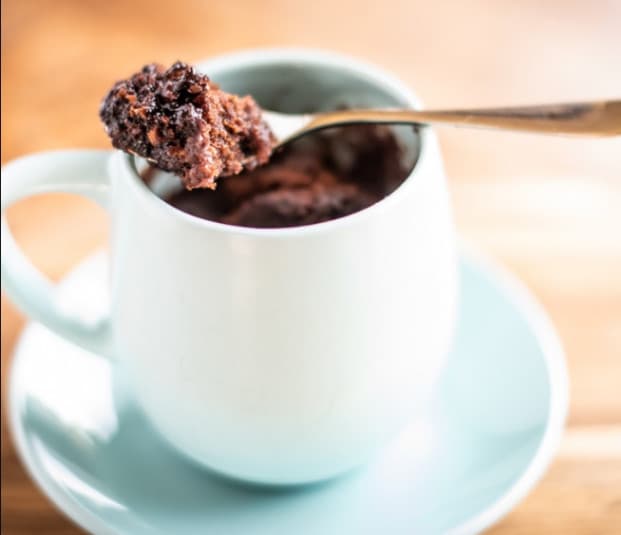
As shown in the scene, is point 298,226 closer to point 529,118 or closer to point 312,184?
point 312,184

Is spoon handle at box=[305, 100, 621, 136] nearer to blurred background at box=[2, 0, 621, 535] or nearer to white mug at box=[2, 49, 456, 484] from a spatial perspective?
white mug at box=[2, 49, 456, 484]

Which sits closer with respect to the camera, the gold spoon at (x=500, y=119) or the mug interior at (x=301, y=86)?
the gold spoon at (x=500, y=119)

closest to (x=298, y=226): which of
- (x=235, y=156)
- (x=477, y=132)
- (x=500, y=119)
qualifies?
(x=235, y=156)

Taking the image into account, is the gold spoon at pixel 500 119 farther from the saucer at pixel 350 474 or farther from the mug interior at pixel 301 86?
the saucer at pixel 350 474

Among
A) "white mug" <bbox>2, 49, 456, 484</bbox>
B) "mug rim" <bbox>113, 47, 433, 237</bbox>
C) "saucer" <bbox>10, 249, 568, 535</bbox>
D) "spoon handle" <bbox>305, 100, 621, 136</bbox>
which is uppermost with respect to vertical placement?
"spoon handle" <bbox>305, 100, 621, 136</bbox>

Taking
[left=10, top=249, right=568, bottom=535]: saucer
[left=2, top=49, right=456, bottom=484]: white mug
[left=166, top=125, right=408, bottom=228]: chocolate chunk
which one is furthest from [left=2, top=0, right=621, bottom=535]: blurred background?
[left=166, top=125, right=408, bottom=228]: chocolate chunk

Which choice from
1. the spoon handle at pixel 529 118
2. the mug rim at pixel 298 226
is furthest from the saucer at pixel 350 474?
the spoon handle at pixel 529 118

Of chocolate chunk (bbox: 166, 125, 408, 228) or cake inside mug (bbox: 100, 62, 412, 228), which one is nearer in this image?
cake inside mug (bbox: 100, 62, 412, 228)

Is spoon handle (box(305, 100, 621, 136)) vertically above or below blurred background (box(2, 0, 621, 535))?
above
